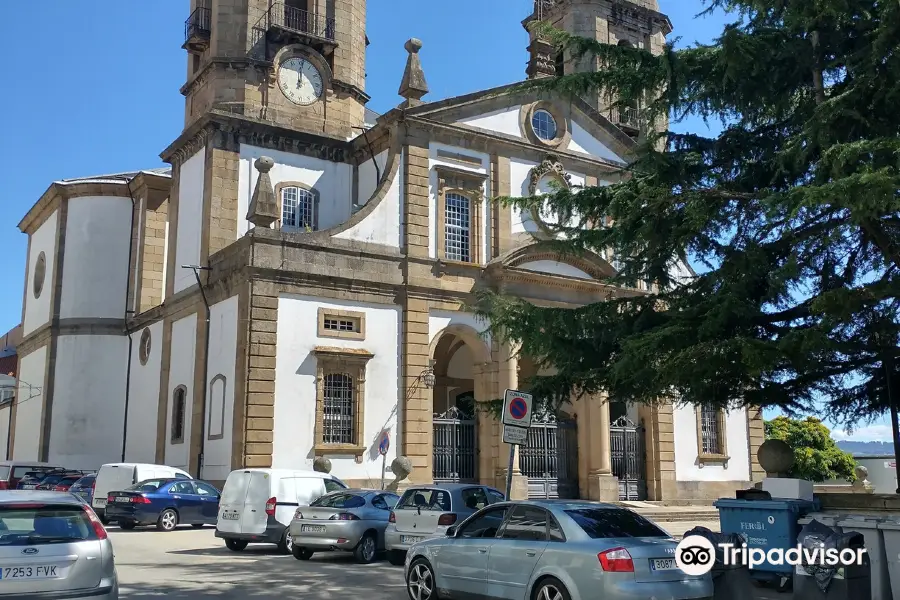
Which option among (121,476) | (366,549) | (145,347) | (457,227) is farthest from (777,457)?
(145,347)

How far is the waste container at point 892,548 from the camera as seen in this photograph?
10.2 meters

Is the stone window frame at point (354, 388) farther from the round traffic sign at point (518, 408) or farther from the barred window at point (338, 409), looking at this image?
the round traffic sign at point (518, 408)

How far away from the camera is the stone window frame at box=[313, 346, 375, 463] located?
84.2 feet

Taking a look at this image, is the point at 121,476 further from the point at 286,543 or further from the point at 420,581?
the point at 420,581

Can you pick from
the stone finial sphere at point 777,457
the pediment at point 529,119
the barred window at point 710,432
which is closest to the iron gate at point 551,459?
the barred window at point 710,432

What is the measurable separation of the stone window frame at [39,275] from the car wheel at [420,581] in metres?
33.2

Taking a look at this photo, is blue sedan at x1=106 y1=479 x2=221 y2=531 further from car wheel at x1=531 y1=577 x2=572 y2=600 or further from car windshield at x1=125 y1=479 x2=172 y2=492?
car wheel at x1=531 y1=577 x2=572 y2=600

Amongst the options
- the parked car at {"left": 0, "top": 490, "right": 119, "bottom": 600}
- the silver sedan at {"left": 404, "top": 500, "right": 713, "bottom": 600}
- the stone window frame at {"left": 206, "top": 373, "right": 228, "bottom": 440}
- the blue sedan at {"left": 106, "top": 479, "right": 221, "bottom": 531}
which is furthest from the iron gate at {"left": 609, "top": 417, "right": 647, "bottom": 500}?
the parked car at {"left": 0, "top": 490, "right": 119, "bottom": 600}

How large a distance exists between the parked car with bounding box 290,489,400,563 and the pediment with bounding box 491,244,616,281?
45.1 feet

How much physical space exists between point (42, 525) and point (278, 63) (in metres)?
26.2

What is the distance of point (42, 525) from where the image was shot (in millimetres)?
8656

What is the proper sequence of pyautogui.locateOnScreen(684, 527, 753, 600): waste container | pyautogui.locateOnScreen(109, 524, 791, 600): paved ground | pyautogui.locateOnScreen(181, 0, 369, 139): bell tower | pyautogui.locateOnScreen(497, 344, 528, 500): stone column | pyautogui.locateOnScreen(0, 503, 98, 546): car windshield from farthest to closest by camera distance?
pyautogui.locateOnScreen(181, 0, 369, 139): bell tower
pyautogui.locateOnScreen(497, 344, 528, 500): stone column
pyautogui.locateOnScreen(109, 524, 791, 600): paved ground
pyautogui.locateOnScreen(684, 527, 753, 600): waste container
pyautogui.locateOnScreen(0, 503, 98, 546): car windshield

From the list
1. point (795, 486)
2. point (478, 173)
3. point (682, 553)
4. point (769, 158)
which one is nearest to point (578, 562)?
point (682, 553)

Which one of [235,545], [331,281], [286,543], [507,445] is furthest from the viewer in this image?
[507,445]
